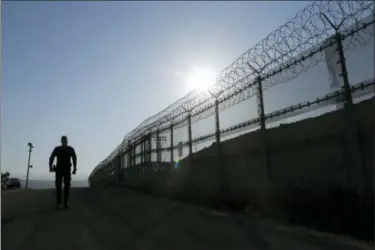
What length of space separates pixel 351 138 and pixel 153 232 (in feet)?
9.78

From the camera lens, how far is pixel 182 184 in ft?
35.2

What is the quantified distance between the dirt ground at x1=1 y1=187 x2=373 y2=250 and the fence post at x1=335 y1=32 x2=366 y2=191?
810 mm

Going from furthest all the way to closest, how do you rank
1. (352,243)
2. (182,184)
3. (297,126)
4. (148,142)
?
(148,142)
(182,184)
(297,126)
(352,243)

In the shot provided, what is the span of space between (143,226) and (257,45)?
3.89 meters

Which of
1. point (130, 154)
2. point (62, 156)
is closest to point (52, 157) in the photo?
point (62, 156)

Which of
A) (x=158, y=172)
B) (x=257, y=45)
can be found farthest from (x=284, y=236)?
(x=158, y=172)

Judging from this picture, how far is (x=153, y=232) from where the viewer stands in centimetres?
545

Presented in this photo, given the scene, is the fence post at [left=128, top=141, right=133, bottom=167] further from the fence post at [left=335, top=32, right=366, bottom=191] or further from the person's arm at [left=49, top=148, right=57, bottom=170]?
the fence post at [left=335, top=32, right=366, bottom=191]

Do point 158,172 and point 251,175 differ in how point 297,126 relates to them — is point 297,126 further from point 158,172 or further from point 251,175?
point 158,172

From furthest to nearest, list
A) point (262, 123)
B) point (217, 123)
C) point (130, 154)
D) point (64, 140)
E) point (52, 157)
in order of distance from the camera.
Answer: point (130, 154) → point (217, 123) → point (64, 140) → point (52, 157) → point (262, 123)

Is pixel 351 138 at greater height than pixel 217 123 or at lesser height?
lesser

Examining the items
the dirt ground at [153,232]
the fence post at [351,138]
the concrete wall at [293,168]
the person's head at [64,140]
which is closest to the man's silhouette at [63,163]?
the person's head at [64,140]

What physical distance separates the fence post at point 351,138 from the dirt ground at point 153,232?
0.81 metres

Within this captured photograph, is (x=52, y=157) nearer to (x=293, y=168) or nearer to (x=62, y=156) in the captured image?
(x=62, y=156)
